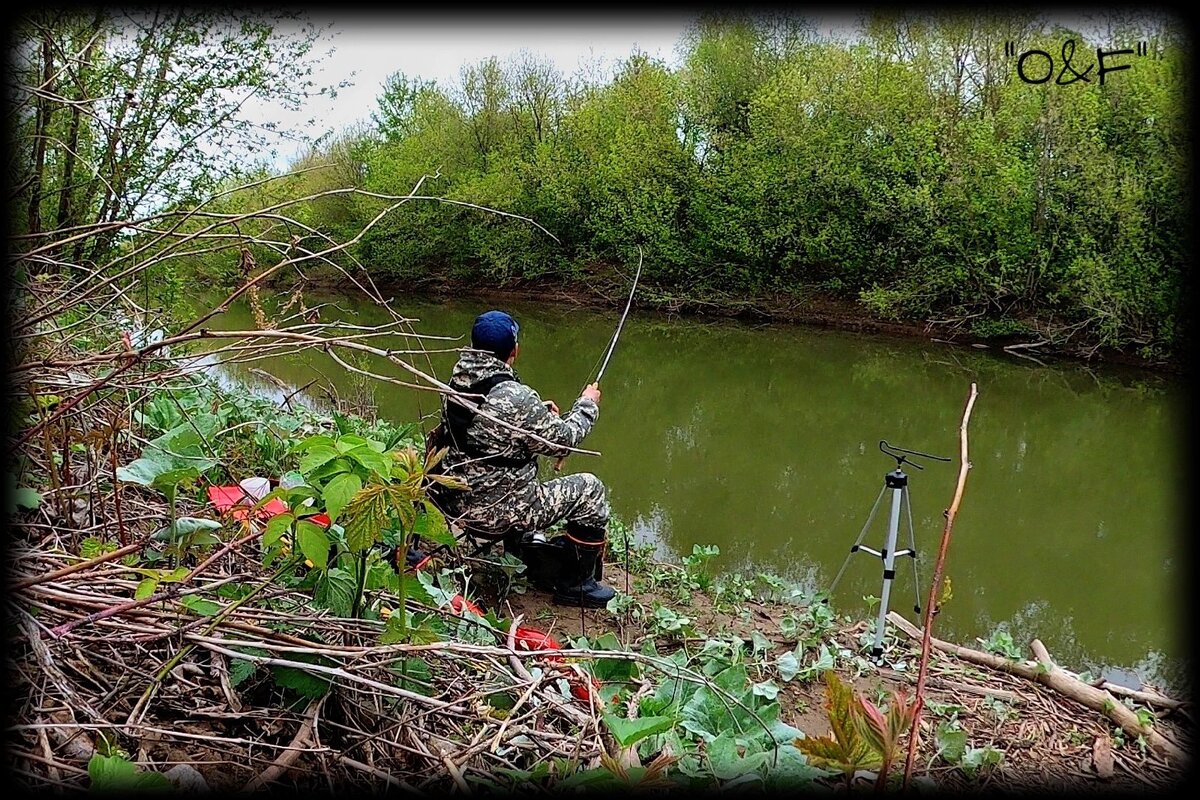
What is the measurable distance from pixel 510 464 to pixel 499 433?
0.26 meters

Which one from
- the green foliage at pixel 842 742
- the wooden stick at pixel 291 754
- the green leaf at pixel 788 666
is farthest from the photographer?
the green leaf at pixel 788 666

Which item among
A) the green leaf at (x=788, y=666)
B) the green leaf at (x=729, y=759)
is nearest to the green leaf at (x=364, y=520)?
the green leaf at (x=729, y=759)

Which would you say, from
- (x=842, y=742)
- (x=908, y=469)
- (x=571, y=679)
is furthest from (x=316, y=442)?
(x=908, y=469)

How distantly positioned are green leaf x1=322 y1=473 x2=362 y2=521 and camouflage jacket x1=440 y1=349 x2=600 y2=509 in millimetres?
1846

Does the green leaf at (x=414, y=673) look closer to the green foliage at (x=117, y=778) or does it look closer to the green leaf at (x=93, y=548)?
the green foliage at (x=117, y=778)

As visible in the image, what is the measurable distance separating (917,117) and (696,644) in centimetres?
1939

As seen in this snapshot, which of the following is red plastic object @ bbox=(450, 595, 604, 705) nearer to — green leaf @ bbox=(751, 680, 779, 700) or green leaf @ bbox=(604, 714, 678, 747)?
green leaf @ bbox=(604, 714, 678, 747)

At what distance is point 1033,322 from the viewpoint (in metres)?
17.5

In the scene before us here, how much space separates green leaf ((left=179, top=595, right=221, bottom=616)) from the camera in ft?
4.95

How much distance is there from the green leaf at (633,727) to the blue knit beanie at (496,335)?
233cm

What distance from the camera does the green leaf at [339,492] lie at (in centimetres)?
149

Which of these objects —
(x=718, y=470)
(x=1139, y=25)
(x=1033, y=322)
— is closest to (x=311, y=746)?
(x=718, y=470)

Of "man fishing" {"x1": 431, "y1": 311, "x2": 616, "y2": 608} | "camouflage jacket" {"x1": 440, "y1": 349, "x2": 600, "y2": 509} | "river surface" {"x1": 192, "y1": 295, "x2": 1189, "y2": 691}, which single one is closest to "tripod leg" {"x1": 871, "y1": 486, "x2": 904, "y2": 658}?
"river surface" {"x1": 192, "y1": 295, "x2": 1189, "y2": 691}

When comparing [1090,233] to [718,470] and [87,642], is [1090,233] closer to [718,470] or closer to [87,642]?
[718,470]
